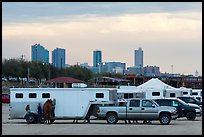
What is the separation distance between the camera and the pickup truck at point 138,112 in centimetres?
3144

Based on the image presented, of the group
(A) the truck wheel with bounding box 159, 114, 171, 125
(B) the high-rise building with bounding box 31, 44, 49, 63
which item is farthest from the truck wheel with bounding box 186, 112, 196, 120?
(B) the high-rise building with bounding box 31, 44, 49, 63

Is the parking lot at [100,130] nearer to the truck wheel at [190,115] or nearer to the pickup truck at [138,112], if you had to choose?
the pickup truck at [138,112]

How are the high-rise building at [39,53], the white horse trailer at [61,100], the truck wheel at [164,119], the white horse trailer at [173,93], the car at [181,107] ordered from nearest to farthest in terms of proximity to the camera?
the truck wheel at [164,119] → the white horse trailer at [61,100] → the car at [181,107] → the white horse trailer at [173,93] → the high-rise building at [39,53]

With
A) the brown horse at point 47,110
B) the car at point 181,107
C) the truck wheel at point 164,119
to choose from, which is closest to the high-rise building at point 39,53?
the car at point 181,107

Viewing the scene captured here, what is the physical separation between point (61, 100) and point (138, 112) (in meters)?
4.93

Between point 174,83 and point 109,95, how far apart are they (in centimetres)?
7826

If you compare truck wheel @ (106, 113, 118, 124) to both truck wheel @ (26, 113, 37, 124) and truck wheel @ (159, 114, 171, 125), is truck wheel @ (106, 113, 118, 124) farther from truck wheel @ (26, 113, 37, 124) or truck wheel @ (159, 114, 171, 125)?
truck wheel @ (26, 113, 37, 124)

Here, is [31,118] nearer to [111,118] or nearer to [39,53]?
[111,118]

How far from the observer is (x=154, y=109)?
31.4m

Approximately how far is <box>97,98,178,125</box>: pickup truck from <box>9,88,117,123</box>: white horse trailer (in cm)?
133

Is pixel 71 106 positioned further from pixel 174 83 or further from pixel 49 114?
pixel 174 83

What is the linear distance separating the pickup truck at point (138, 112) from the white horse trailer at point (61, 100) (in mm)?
1327

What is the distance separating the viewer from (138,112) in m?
31.5

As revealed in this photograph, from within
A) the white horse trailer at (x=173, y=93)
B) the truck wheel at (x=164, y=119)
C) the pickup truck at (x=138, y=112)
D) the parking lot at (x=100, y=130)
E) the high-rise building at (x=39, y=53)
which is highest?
the high-rise building at (x=39, y=53)
